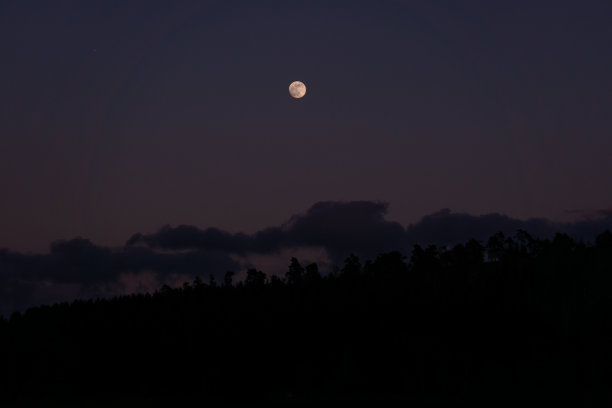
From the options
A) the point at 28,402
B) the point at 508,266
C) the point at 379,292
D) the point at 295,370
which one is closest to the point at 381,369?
the point at 295,370

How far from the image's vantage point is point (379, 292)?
142500mm

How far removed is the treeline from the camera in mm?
95125

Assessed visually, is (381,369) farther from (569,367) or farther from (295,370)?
(569,367)

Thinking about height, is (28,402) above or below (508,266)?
below

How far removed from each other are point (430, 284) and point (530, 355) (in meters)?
43.1

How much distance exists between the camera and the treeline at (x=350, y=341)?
95125 mm

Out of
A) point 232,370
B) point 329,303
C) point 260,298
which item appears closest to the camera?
point 232,370

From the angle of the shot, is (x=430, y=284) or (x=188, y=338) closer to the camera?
(x=188, y=338)

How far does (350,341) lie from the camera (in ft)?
401

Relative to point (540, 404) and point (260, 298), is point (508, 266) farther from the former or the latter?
point (540, 404)

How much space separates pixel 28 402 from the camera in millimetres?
103500

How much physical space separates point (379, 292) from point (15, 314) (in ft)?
323

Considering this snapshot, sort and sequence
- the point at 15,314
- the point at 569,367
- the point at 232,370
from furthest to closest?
the point at 15,314 < the point at 569,367 < the point at 232,370

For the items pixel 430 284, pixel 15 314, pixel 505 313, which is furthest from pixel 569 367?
pixel 15 314
